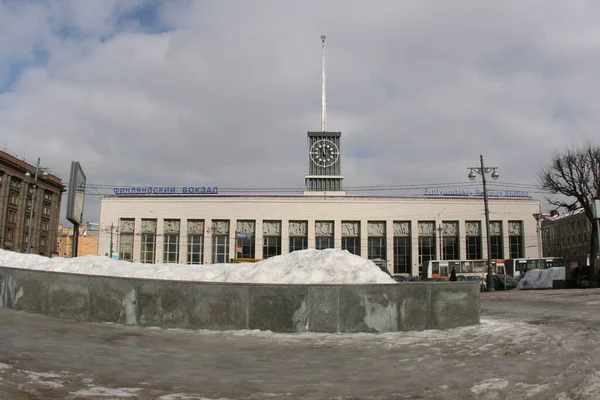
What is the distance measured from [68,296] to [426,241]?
67.5 m

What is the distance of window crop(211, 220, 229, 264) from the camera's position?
7175 cm

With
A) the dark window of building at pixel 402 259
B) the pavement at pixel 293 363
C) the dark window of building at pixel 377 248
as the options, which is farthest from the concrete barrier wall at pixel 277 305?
the dark window of building at pixel 402 259

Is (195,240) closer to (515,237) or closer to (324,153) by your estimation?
(324,153)

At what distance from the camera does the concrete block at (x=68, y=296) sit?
896cm

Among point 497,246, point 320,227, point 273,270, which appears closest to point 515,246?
point 497,246

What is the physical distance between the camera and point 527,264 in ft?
167

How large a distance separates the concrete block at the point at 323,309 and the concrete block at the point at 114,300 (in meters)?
3.19

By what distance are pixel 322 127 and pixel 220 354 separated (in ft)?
308

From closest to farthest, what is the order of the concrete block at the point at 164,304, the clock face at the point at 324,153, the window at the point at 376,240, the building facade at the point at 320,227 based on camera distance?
the concrete block at the point at 164,304 → the building facade at the point at 320,227 → the window at the point at 376,240 → the clock face at the point at 324,153

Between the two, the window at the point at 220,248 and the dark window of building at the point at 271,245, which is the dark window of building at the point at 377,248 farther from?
the window at the point at 220,248

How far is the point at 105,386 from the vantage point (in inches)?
167

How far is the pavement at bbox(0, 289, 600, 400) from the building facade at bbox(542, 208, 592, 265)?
291ft

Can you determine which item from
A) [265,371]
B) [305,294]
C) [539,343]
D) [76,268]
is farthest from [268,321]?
[76,268]

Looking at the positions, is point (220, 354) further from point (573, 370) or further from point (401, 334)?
point (573, 370)
